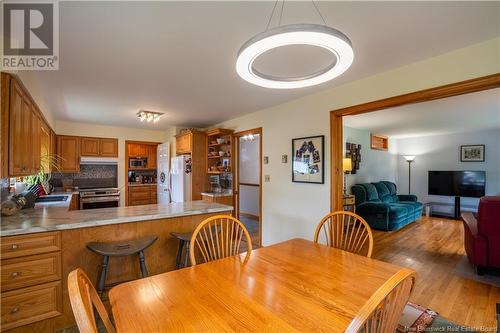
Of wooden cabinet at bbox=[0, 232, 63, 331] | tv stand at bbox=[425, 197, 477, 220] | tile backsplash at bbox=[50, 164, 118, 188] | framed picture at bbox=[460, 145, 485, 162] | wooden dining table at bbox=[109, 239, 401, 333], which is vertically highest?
framed picture at bbox=[460, 145, 485, 162]

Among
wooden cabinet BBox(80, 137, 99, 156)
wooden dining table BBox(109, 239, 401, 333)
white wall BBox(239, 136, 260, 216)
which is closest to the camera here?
wooden dining table BBox(109, 239, 401, 333)

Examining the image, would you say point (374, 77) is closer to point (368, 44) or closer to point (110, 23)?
point (368, 44)

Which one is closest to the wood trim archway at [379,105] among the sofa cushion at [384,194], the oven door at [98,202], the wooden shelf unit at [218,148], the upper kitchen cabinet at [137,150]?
the wooden shelf unit at [218,148]

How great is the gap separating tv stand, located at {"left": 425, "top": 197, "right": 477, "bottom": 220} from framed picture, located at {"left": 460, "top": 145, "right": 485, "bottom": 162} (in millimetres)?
1110

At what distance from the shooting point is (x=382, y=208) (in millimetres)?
4859

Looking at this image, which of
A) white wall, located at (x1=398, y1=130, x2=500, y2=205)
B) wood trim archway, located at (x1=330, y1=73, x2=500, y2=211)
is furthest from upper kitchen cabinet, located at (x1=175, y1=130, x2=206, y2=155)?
white wall, located at (x1=398, y1=130, x2=500, y2=205)

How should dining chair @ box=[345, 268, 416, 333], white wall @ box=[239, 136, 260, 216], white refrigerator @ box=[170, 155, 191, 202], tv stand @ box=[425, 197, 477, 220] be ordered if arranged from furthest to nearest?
white wall @ box=[239, 136, 260, 216] → tv stand @ box=[425, 197, 477, 220] → white refrigerator @ box=[170, 155, 191, 202] → dining chair @ box=[345, 268, 416, 333]

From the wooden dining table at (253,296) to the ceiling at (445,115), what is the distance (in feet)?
11.1

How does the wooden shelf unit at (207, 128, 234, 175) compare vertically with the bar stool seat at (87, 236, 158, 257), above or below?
above

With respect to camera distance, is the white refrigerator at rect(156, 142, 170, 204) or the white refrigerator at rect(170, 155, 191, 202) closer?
the white refrigerator at rect(170, 155, 191, 202)

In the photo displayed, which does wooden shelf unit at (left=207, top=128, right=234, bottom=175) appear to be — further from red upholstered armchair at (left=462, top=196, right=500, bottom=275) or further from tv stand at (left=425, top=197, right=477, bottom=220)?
tv stand at (left=425, top=197, right=477, bottom=220)

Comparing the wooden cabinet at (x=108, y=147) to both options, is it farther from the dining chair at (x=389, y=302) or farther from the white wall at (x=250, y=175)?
the dining chair at (x=389, y=302)

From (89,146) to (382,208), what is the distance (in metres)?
6.29

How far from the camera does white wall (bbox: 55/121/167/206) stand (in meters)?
4.83
